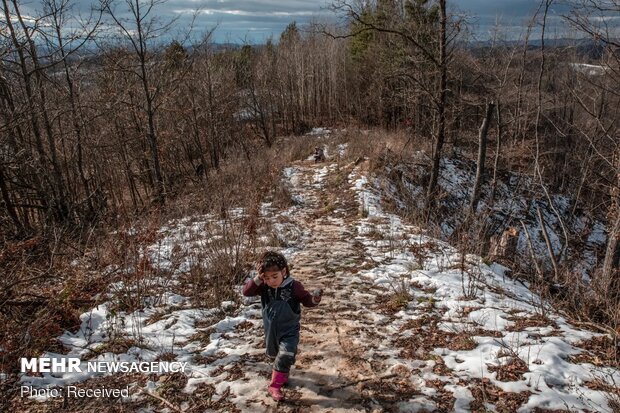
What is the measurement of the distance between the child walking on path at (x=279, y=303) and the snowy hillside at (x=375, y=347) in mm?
337

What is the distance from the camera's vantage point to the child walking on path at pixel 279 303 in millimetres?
3263

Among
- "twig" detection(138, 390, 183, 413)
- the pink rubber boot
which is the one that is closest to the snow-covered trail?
the pink rubber boot

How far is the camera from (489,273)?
19.1ft

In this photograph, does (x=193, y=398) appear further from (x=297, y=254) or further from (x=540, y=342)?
(x=297, y=254)

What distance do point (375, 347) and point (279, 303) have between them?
1243mm

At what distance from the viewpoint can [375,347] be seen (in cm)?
394

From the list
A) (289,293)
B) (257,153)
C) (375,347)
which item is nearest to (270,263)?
(289,293)

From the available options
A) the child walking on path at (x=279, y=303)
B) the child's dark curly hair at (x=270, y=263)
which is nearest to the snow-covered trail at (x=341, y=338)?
the child walking on path at (x=279, y=303)

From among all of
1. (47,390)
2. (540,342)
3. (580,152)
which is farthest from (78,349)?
(580,152)

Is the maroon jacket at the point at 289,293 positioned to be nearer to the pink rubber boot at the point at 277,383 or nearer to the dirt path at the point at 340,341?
the pink rubber boot at the point at 277,383

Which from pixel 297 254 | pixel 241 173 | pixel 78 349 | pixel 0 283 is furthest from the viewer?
pixel 241 173

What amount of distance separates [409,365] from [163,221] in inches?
272

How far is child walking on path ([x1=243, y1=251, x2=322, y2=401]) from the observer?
3.26 meters

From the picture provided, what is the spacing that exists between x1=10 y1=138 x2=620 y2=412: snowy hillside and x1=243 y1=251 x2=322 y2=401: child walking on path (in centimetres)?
34
